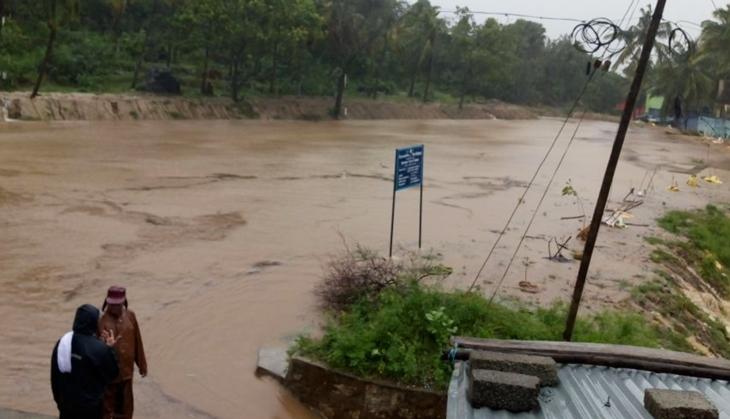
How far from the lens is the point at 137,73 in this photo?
39.9 meters

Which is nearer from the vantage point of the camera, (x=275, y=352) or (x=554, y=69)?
(x=275, y=352)

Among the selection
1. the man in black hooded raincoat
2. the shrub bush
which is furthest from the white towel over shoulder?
the shrub bush

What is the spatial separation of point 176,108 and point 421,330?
1359 inches

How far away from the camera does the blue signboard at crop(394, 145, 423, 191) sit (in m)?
11.7

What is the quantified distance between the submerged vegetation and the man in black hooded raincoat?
2.77 meters

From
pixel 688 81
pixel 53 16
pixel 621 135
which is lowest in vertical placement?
pixel 621 135

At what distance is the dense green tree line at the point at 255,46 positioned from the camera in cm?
3775

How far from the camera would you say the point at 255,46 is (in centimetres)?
4244

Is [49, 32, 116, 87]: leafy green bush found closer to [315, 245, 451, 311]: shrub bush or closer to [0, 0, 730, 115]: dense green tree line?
[0, 0, 730, 115]: dense green tree line

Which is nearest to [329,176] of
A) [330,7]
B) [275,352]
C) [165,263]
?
[165,263]

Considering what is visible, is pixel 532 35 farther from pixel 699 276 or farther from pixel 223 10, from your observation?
pixel 699 276

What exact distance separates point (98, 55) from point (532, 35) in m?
74.5

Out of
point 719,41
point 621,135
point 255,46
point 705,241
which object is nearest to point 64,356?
point 621,135

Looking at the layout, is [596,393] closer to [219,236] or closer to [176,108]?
[219,236]
